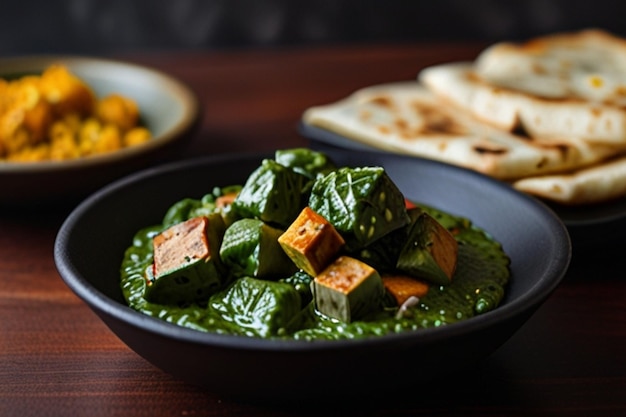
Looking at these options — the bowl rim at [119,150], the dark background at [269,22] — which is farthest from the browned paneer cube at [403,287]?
the dark background at [269,22]

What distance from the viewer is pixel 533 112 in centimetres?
294

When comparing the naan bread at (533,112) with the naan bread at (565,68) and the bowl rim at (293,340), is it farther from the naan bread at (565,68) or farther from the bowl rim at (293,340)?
the bowl rim at (293,340)

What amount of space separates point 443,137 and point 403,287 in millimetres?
1090

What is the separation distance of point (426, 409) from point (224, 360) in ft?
1.53

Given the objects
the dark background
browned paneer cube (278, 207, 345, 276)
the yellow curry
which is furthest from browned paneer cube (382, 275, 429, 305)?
the dark background

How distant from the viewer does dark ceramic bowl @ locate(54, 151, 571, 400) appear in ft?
4.99

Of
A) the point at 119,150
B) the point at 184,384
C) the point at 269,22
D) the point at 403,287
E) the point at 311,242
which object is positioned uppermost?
the point at 311,242

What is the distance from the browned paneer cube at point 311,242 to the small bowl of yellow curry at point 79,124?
3.40 feet

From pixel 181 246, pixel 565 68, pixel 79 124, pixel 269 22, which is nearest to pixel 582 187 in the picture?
pixel 565 68

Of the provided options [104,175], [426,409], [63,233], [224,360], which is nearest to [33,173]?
[104,175]

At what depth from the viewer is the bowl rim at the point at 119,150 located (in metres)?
2.55

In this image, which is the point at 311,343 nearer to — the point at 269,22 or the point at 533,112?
the point at 533,112

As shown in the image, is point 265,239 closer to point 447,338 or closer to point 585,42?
point 447,338

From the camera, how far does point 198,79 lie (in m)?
4.16
